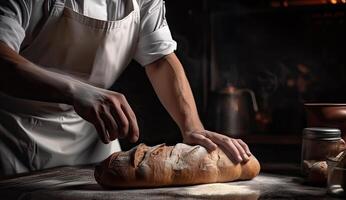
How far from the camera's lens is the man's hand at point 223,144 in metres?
1.52

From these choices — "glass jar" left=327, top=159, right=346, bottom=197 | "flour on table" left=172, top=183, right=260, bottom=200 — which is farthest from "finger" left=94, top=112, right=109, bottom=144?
"glass jar" left=327, top=159, right=346, bottom=197

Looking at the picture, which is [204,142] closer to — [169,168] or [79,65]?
[169,168]

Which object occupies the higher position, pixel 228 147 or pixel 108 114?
pixel 108 114

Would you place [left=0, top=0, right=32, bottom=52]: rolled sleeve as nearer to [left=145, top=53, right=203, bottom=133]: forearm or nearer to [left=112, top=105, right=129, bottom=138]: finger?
[left=112, top=105, right=129, bottom=138]: finger

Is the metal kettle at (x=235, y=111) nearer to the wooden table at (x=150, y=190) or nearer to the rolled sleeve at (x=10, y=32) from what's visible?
the wooden table at (x=150, y=190)

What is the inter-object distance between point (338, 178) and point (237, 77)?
7.18 feet

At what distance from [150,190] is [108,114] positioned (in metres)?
0.27

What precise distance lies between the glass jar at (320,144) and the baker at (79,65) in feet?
0.67

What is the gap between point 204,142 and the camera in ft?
5.05

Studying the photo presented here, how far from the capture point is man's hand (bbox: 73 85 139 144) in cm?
120

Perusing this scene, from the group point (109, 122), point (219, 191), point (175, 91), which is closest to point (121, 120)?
point (109, 122)

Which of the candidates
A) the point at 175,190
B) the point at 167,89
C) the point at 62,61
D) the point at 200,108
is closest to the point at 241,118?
the point at 200,108

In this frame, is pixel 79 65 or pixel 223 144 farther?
pixel 79 65

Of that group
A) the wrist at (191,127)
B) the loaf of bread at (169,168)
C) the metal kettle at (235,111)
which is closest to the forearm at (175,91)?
the wrist at (191,127)
